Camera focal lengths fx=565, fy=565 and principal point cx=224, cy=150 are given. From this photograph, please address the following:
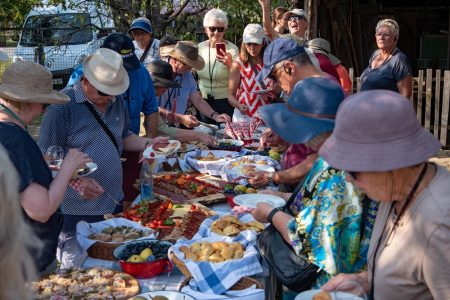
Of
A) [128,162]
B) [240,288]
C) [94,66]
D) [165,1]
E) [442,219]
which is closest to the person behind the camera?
[442,219]

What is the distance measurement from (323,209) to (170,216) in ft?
4.55

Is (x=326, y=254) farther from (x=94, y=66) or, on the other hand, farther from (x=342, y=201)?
(x=94, y=66)

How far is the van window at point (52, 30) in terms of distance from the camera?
11.2m

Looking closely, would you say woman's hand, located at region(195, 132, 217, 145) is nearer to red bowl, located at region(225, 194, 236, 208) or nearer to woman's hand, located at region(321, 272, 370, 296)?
red bowl, located at region(225, 194, 236, 208)

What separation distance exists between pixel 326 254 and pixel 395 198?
1.67 ft

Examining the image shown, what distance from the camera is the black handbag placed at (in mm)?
2498

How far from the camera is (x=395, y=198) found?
76.9 inches

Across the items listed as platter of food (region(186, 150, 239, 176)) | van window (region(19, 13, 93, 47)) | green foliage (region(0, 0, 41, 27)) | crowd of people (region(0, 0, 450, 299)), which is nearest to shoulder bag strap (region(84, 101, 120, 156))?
crowd of people (region(0, 0, 450, 299))

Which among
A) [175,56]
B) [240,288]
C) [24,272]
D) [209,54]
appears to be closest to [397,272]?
[240,288]

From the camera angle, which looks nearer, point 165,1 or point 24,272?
point 24,272

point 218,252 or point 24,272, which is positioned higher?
point 24,272

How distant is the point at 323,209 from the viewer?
232cm

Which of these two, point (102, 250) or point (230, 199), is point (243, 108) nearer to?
point (230, 199)

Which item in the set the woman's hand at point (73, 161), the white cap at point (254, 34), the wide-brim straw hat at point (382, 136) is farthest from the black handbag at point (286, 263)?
the white cap at point (254, 34)
